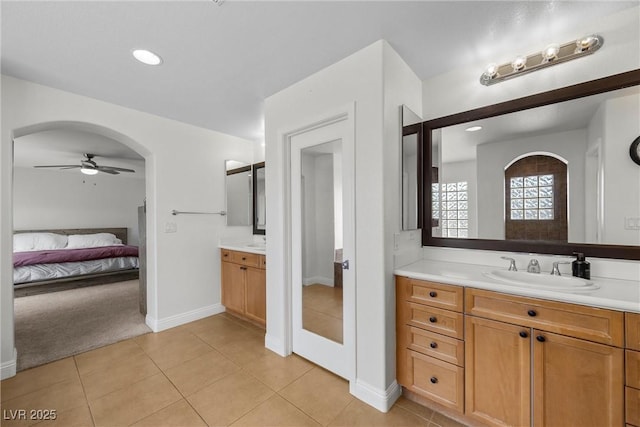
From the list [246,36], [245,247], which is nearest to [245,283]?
[245,247]

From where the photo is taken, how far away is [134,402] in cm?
178

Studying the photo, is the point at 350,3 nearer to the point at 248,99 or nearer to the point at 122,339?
the point at 248,99

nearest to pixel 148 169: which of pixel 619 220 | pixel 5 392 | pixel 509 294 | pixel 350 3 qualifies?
pixel 5 392

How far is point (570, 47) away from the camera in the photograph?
5.31 ft

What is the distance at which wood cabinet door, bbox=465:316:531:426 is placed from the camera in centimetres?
133

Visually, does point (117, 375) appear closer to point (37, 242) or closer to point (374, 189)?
point (374, 189)

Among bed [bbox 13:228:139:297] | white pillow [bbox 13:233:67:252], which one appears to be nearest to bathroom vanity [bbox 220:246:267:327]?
bed [bbox 13:228:139:297]

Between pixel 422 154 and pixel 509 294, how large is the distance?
122 cm

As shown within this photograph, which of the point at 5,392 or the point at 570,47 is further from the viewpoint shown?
the point at 5,392

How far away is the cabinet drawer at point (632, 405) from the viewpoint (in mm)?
1097

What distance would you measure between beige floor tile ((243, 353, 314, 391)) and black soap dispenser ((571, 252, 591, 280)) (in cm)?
194

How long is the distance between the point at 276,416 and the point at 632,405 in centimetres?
175

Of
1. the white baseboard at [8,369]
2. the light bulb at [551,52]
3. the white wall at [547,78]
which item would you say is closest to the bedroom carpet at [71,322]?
the white baseboard at [8,369]

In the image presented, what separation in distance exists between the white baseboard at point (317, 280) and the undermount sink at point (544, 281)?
1.11 m
